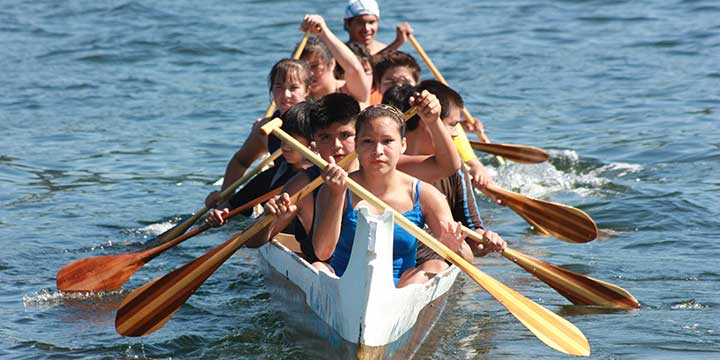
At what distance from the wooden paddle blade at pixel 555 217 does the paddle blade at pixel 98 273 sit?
244 cm

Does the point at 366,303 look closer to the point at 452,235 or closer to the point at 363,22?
the point at 452,235

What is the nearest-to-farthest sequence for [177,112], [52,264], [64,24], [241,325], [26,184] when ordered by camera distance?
[241,325] < [52,264] < [26,184] < [177,112] < [64,24]

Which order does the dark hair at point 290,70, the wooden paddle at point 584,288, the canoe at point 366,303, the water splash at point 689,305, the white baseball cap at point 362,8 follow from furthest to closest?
the white baseball cap at point 362,8 → the dark hair at point 290,70 → the water splash at point 689,305 → the wooden paddle at point 584,288 → the canoe at point 366,303

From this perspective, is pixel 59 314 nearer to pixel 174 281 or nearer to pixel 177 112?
pixel 174 281

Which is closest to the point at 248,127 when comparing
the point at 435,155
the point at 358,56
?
the point at 358,56

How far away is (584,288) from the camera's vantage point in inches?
234

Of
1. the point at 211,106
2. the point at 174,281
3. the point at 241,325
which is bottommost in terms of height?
the point at 211,106

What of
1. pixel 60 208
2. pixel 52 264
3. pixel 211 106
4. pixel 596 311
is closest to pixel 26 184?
pixel 60 208

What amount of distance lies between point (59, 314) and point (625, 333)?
3.13m

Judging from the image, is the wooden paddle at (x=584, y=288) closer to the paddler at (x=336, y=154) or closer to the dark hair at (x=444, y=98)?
A: the paddler at (x=336, y=154)

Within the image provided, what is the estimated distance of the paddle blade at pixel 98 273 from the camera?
6156mm

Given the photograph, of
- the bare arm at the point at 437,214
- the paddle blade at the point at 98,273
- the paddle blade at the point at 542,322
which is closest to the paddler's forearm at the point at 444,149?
the bare arm at the point at 437,214

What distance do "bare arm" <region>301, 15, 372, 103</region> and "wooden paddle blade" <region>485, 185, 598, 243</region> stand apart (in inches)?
54.3

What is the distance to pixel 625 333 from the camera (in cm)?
577
